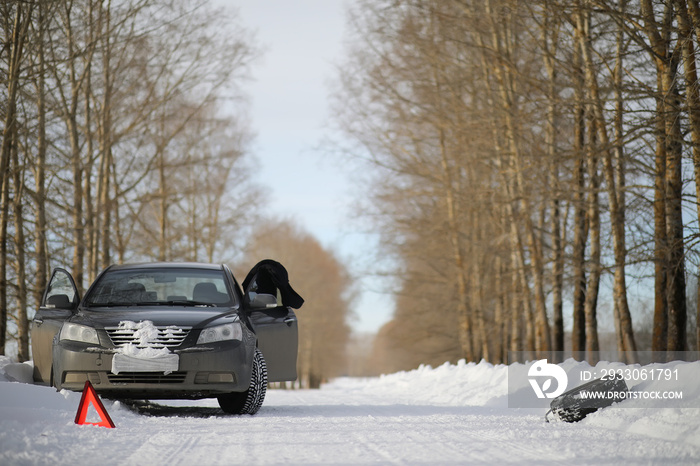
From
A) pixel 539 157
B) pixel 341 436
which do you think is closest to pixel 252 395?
pixel 341 436

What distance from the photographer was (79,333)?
1000 centimetres

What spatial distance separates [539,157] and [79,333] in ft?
30.9

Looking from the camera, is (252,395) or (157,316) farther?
(252,395)

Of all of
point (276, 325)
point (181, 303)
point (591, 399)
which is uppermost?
point (181, 303)

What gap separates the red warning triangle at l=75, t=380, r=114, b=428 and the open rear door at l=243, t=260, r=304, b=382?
109 inches

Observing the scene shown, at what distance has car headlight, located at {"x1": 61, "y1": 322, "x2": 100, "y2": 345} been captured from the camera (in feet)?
32.5

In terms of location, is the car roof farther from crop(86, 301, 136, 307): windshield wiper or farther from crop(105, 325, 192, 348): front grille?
crop(105, 325, 192, 348): front grille

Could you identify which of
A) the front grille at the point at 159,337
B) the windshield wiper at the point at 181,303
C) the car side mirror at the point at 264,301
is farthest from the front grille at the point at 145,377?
the car side mirror at the point at 264,301

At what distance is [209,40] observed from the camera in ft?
91.5

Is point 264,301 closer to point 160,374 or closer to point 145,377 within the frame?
point 160,374

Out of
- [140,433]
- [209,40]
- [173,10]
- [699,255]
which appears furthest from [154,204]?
[140,433]

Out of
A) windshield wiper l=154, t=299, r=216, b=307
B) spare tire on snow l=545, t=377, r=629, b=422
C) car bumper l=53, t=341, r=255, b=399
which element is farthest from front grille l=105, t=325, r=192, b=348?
spare tire on snow l=545, t=377, r=629, b=422

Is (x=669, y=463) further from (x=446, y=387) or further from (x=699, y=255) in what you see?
(x=446, y=387)

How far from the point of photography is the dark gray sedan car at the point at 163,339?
976cm
